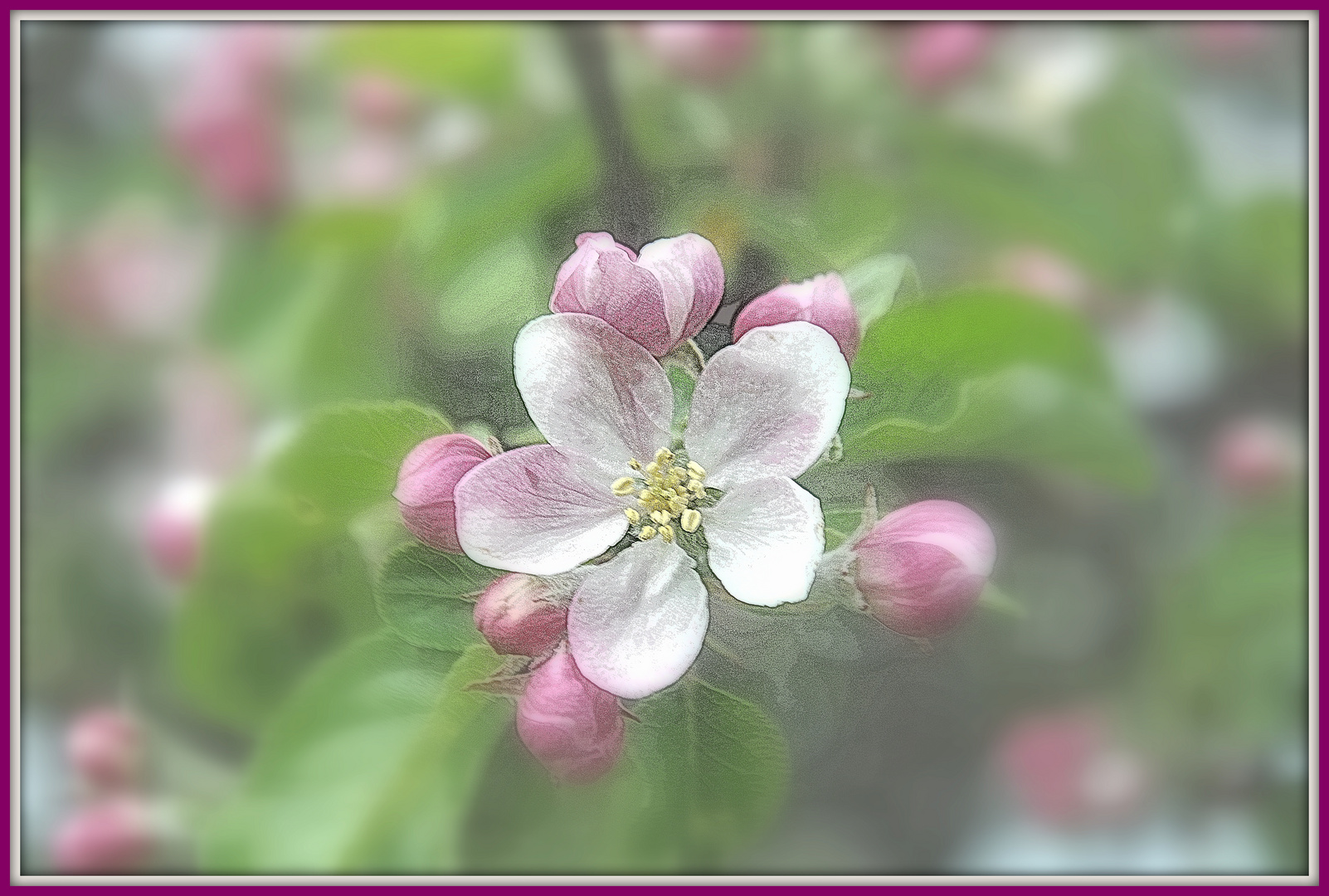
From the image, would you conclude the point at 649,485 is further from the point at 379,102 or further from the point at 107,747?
the point at 107,747

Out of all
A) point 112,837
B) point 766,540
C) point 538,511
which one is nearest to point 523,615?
point 538,511

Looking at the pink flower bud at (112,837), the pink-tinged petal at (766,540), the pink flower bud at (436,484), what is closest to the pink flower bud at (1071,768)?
the pink-tinged petal at (766,540)

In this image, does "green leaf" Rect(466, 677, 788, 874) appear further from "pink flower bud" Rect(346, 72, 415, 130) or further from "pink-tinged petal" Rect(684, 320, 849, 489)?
"pink flower bud" Rect(346, 72, 415, 130)

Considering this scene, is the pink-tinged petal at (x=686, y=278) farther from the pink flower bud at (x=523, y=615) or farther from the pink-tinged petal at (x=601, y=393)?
the pink flower bud at (x=523, y=615)

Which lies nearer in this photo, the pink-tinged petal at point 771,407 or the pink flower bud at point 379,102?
the pink-tinged petal at point 771,407

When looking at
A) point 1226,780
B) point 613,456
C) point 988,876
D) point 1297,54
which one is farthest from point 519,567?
point 1297,54

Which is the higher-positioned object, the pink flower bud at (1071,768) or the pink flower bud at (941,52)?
the pink flower bud at (941,52)

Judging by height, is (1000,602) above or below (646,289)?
below
